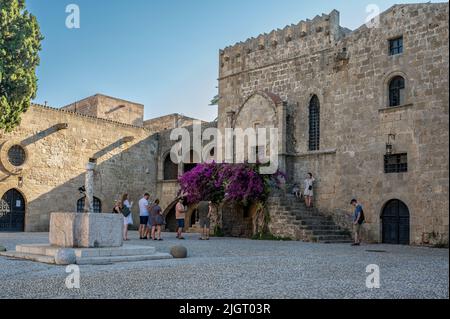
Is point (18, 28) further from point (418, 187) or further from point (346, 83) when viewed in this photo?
point (418, 187)

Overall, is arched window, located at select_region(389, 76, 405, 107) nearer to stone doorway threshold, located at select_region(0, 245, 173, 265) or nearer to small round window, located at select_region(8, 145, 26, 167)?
stone doorway threshold, located at select_region(0, 245, 173, 265)

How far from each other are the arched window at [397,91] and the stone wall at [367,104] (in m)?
0.21

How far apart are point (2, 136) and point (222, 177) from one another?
31.8ft

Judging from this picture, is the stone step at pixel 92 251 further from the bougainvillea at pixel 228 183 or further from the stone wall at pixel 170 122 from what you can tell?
the stone wall at pixel 170 122

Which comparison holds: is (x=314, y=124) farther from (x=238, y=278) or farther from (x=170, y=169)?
(x=238, y=278)

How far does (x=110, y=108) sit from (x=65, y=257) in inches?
965

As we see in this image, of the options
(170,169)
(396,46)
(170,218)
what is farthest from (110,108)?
(396,46)

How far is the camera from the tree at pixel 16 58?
A: 692 inches

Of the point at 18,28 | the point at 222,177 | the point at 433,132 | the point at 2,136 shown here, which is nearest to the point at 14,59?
the point at 18,28

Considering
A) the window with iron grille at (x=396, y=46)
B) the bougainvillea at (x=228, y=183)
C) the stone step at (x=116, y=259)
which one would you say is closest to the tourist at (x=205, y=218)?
the bougainvillea at (x=228, y=183)

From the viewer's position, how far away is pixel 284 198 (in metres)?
18.1

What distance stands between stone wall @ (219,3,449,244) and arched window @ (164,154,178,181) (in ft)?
25.9

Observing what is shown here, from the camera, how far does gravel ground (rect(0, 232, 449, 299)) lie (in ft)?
20.1

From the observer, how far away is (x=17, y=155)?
21500 mm
